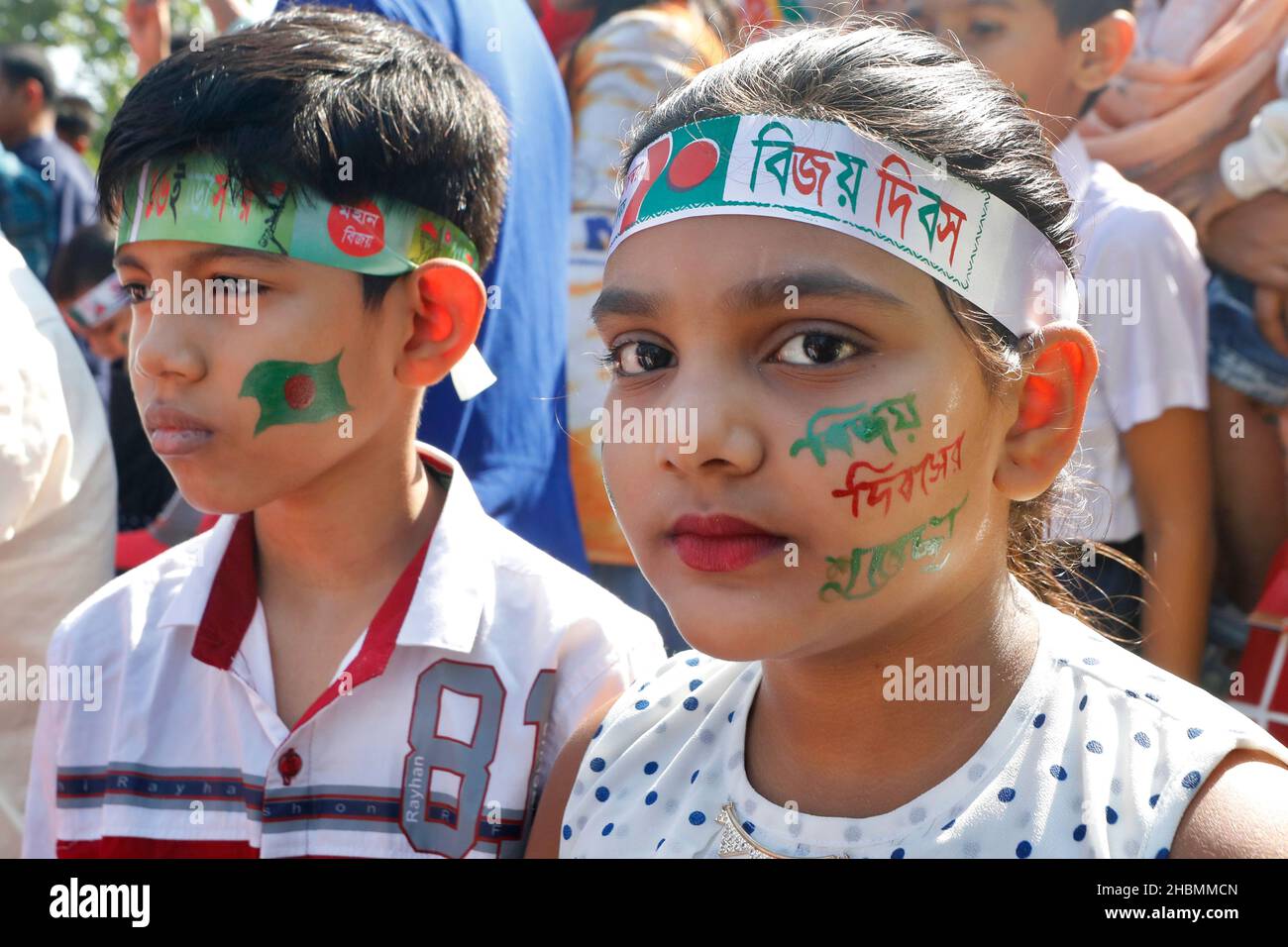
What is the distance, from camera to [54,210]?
5742mm

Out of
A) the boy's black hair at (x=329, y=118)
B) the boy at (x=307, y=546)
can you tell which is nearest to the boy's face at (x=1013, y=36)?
the boy's black hair at (x=329, y=118)

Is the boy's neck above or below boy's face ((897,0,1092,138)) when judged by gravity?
below

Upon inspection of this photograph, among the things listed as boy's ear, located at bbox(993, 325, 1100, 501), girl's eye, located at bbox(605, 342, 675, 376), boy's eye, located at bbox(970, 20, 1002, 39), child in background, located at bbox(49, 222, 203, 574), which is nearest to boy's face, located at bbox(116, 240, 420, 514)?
girl's eye, located at bbox(605, 342, 675, 376)

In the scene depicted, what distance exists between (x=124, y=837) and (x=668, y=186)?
Answer: 4.58 ft

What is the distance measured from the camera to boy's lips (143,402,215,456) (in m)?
2.18

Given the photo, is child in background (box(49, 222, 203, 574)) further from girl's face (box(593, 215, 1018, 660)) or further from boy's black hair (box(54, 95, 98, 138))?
boy's black hair (box(54, 95, 98, 138))

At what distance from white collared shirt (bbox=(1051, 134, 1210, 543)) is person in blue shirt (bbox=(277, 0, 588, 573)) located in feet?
4.08

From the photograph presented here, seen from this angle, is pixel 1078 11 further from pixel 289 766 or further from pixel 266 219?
pixel 289 766

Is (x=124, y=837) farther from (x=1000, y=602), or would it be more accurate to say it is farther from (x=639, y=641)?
(x=1000, y=602)

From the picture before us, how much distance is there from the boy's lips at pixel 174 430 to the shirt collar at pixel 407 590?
0.92 ft

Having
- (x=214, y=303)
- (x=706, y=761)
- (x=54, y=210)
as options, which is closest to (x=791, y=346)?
(x=706, y=761)

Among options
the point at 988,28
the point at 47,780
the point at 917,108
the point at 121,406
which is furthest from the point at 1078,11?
the point at 121,406
